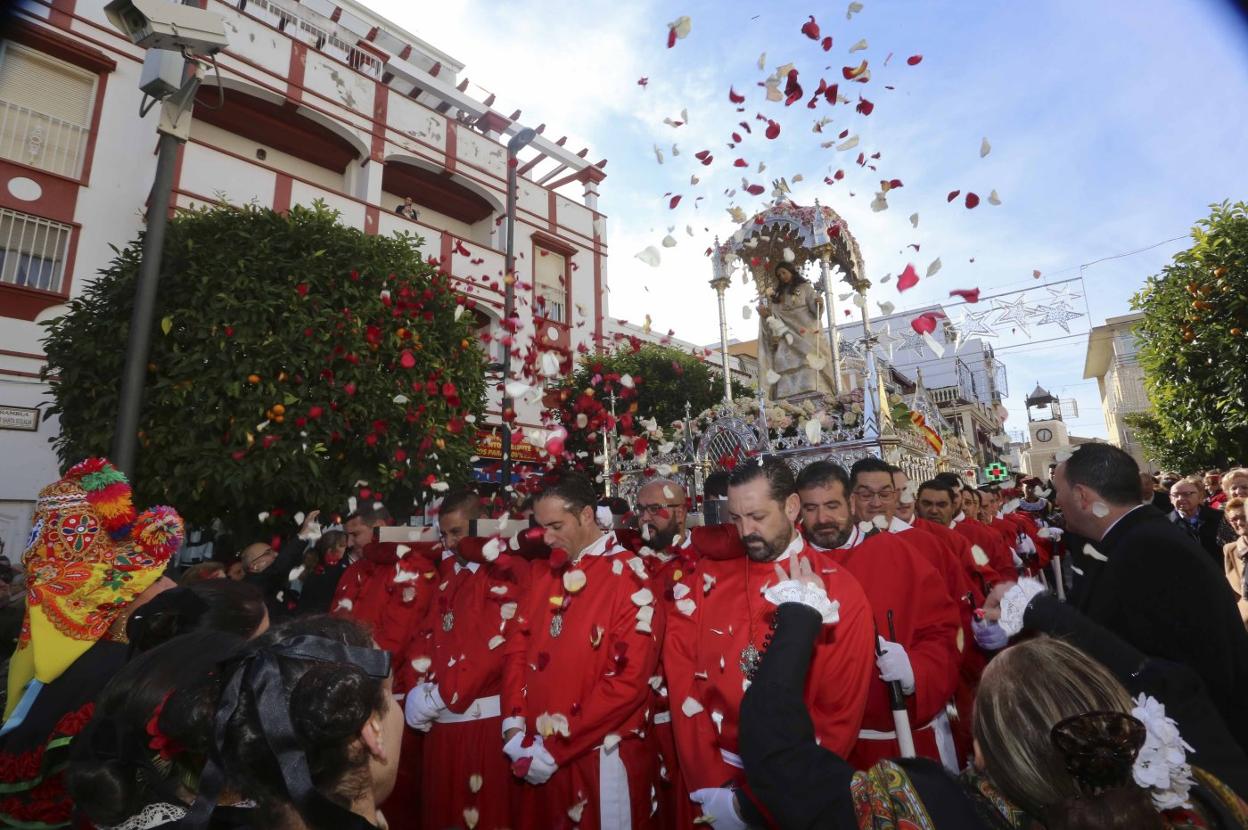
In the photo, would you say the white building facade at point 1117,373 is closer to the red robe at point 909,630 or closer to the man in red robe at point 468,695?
the red robe at point 909,630

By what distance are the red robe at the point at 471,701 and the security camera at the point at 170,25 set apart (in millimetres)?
4566

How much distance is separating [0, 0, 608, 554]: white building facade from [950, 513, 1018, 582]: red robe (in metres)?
7.93

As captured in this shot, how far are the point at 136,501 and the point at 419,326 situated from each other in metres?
4.35

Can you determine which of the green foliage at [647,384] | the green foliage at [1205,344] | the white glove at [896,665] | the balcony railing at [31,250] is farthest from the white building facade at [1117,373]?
the balcony railing at [31,250]

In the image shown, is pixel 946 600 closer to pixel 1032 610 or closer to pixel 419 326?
pixel 1032 610

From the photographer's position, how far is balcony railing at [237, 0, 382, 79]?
765 inches

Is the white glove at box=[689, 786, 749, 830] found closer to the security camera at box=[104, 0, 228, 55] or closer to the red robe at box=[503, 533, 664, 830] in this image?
the red robe at box=[503, 533, 664, 830]

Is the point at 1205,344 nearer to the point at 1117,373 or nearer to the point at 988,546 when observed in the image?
Answer: the point at 988,546

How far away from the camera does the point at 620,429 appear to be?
49.8ft

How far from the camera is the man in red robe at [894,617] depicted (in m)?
3.39

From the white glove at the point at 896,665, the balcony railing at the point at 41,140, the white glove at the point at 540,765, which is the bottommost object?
the white glove at the point at 540,765

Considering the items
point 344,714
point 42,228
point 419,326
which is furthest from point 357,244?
point 344,714

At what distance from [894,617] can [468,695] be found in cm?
260

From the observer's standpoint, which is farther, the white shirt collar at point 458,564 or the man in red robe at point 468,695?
the white shirt collar at point 458,564
